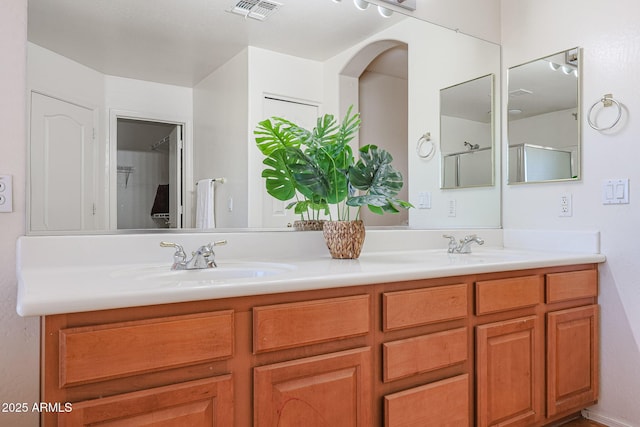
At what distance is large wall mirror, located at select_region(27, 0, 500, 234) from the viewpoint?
1375 millimetres

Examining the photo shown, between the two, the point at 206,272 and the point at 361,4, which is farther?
the point at 361,4

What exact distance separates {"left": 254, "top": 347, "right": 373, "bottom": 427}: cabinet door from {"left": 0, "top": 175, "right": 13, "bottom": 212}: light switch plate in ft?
2.95

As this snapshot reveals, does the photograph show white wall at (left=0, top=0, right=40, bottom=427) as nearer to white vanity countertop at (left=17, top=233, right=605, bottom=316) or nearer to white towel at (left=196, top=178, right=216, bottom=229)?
white vanity countertop at (left=17, top=233, right=605, bottom=316)

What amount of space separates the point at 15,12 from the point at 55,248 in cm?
73

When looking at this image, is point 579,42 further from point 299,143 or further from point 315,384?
point 315,384

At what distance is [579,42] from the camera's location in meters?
2.09

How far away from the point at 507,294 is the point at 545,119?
114 cm

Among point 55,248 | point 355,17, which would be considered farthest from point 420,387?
point 355,17

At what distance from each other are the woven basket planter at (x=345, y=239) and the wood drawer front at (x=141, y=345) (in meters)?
0.70

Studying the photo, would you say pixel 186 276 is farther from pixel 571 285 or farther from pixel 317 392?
pixel 571 285

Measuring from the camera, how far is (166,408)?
0.94 metres

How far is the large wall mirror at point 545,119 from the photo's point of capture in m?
2.11

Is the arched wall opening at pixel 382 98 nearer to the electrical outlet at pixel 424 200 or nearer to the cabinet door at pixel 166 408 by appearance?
the electrical outlet at pixel 424 200

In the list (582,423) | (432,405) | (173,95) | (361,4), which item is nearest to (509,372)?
(432,405)
